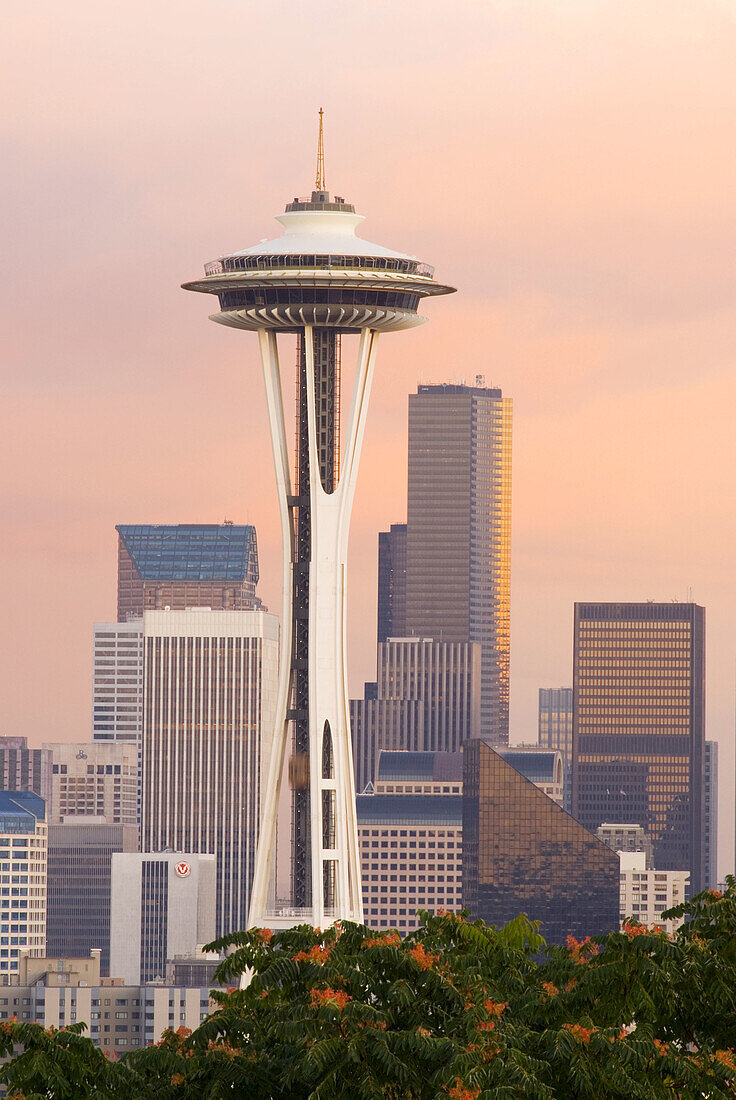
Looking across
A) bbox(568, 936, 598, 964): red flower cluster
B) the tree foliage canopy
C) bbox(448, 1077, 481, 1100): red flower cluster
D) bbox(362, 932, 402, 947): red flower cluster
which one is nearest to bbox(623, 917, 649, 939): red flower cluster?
the tree foliage canopy

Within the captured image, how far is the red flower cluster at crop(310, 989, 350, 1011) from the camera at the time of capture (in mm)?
49438

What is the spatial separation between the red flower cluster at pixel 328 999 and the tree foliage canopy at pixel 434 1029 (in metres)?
0.04

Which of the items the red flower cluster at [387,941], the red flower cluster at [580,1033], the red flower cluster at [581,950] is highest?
the red flower cluster at [387,941]

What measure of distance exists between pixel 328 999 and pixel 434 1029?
3.45 meters

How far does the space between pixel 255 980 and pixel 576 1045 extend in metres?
8.25

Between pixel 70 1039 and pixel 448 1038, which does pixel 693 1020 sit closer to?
pixel 448 1038

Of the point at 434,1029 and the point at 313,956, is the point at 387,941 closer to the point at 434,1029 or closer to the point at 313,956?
the point at 313,956

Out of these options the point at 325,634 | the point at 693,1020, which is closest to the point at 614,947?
the point at 693,1020

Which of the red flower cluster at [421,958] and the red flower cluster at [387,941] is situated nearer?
the red flower cluster at [421,958]

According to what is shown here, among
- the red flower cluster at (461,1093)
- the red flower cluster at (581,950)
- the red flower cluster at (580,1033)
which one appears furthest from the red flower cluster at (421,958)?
the red flower cluster at (461,1093)

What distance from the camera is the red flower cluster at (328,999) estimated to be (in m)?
49.4

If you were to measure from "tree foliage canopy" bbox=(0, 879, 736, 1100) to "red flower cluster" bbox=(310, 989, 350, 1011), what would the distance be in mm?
44

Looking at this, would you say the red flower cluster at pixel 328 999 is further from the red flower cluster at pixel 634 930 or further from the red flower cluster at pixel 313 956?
the red flower cluster at pixel 634 930

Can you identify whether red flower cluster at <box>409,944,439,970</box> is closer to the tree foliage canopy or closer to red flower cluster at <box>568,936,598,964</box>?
the tree foliage canopy
